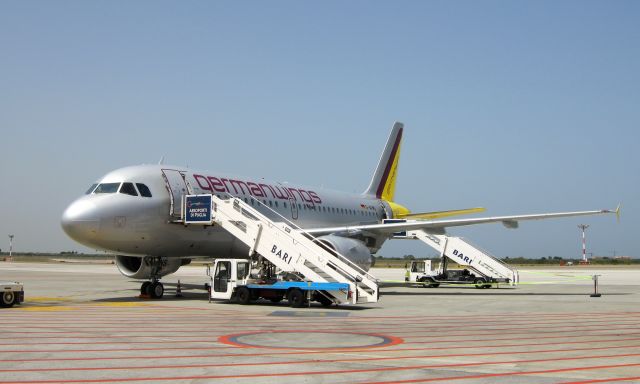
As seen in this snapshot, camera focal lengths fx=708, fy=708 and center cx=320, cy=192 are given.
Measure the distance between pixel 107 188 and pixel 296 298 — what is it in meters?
7.15

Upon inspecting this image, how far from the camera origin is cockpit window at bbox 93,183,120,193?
2249 cm

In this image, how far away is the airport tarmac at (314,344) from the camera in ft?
29.8

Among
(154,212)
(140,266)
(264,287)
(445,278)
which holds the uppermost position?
(154,212)

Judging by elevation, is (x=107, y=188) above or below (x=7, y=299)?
above

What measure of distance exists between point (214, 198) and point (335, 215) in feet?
37.3

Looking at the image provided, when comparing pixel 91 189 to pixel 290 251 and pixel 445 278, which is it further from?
pixel 445 278

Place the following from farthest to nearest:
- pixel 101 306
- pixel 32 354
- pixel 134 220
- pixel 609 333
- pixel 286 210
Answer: pixel 286 210, pixel 134 220, pixel 101 306, pixel 609 333, pixel 32 354

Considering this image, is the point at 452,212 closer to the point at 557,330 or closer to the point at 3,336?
the point at 557,330

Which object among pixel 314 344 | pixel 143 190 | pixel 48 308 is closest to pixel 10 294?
pixel 48 308

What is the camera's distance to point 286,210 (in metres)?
29.5

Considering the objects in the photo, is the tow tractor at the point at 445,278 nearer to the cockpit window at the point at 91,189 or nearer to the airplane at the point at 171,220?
the airplane at the point at 171,220

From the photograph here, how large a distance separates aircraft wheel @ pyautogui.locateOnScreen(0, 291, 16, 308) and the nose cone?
2.61 m

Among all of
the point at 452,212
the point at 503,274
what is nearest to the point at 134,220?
the point at 452,212

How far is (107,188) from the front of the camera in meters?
22.6
